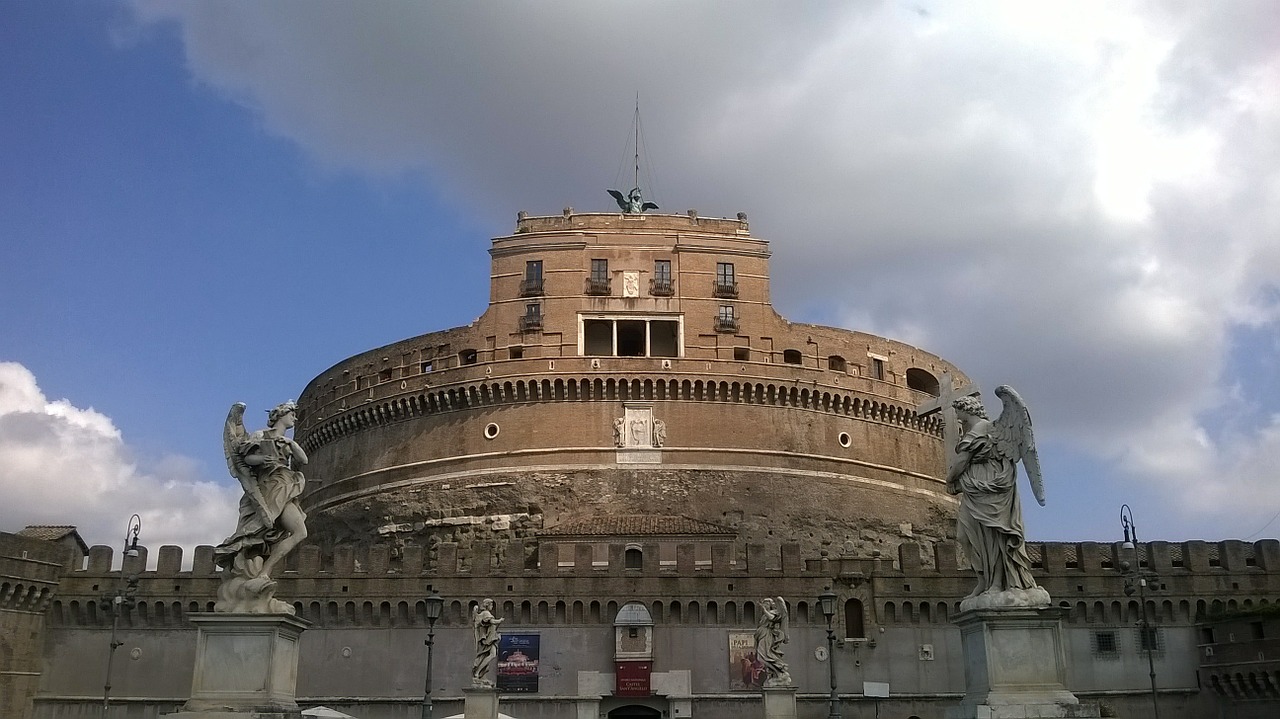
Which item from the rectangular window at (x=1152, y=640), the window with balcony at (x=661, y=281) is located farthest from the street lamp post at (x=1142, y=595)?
the window with balcony at (x=661, y=281)

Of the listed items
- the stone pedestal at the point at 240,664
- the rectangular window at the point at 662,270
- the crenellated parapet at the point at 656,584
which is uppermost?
the rectangular window at the point at 662,270

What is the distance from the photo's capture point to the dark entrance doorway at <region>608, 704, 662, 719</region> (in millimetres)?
37219

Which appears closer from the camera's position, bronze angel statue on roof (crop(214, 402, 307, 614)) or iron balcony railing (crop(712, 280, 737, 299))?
bronze angel statue on roof (crop(214, 402, 307, 614))

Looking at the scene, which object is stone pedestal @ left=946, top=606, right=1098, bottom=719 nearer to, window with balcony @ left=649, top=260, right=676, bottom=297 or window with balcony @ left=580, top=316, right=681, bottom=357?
window with balcony @ left=580, top=316, right=681, bottom=357

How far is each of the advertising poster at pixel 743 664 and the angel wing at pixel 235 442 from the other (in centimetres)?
2831

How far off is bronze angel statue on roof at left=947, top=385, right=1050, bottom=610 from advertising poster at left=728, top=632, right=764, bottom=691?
27.3 m

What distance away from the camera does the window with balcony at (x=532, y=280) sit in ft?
161

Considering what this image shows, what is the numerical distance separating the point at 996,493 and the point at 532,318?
38.9 meters

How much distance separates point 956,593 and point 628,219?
72.2ft

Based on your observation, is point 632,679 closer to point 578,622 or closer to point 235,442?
point 578,622

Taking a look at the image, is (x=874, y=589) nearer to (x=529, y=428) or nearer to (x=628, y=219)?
(x=529, y=428)

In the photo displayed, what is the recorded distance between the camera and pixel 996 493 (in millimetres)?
10328

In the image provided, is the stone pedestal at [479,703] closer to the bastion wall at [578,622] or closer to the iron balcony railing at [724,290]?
the bastion wall at [578,622]

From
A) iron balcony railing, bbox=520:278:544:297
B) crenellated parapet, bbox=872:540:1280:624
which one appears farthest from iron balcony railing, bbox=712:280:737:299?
crenellated parapet, bbox=872:540:1280:624
